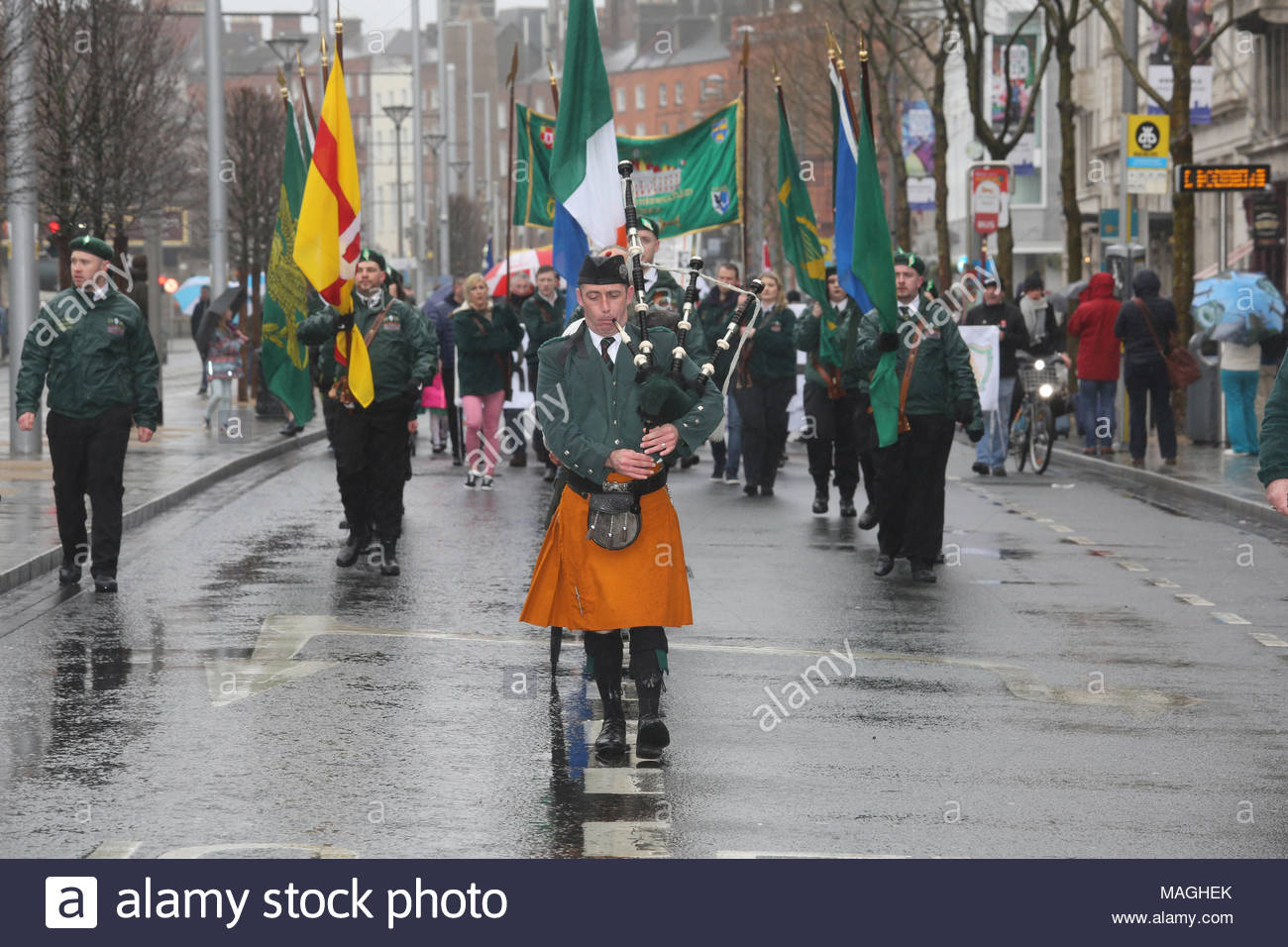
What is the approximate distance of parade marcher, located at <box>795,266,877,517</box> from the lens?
1780 centimetres

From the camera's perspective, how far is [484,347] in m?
20.6

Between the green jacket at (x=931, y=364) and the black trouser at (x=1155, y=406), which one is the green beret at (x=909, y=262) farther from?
the black trouser at (x=1155, y=406)

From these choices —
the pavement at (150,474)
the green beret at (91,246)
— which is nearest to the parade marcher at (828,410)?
the pavement at (150,474)

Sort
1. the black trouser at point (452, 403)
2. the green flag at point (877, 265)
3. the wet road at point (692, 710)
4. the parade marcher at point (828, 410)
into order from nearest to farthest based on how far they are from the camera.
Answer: the wet road at point (692, 710), the green flag at point (877, 265), the parade marcher at point (828, 410), the black trouser at point (452, 403)

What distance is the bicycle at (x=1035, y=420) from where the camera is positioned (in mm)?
22844

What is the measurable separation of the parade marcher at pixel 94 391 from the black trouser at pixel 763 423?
7673mm

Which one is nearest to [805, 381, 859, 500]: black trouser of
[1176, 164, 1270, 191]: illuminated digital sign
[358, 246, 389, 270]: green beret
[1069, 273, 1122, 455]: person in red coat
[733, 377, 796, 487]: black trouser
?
[733, 377, 796, 487]: black trouser

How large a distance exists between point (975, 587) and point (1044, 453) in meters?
9.80

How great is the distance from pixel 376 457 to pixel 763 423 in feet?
20.3

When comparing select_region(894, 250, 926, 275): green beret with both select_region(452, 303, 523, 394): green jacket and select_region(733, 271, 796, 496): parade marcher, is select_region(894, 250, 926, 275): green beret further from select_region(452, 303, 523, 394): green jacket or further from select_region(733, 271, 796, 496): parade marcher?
select_region(452, 303, 523, 394): green jacket

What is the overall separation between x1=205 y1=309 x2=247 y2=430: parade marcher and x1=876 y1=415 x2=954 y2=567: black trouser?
15549mm

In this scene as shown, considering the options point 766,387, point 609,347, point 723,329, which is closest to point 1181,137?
point 766,387

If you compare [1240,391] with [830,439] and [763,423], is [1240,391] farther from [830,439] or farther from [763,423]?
[830,439]
